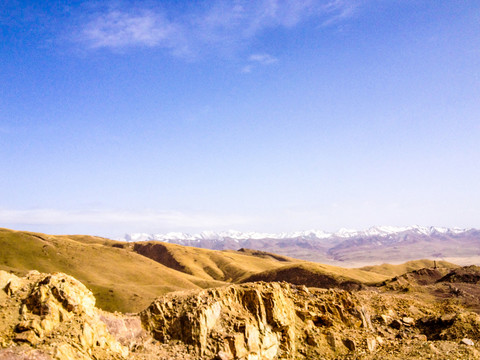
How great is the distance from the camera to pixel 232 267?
116312 mm

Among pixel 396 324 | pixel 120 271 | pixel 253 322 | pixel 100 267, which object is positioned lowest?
pixel 120 271

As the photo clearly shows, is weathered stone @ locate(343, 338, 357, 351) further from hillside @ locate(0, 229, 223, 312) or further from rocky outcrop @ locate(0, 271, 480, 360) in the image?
hillside @ locate(0, 229, 223, 312)

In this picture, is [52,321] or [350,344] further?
[350,344]

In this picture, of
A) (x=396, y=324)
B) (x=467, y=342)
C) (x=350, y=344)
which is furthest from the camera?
(x=396, y=324)

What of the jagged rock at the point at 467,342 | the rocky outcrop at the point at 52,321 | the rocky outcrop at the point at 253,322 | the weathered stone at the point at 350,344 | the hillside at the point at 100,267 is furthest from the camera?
the hillside at the point at 100,267

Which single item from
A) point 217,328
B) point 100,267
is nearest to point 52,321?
point 217,328

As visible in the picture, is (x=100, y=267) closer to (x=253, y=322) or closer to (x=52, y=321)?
(x=253, y=322)

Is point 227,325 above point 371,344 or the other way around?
above

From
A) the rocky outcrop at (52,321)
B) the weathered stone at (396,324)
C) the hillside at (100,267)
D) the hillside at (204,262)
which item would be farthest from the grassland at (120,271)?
the rocky outcrop at (52,321)

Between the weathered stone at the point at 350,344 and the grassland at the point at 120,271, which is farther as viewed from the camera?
the grassland at the point at 120,271

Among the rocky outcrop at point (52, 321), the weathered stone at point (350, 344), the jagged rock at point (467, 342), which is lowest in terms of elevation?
the jagged rock at point (467, 342)

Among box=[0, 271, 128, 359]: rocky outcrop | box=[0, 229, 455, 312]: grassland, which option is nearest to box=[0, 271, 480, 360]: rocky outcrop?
box=[0, 271, 128, 359]: rocky outcrop

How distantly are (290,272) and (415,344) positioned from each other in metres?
68.3

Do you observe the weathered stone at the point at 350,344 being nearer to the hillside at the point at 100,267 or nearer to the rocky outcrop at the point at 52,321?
the rocky outcrop at the point at 52,321
